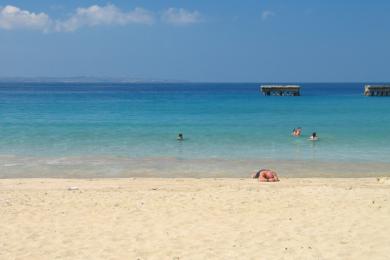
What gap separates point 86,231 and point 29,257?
1.57 meters

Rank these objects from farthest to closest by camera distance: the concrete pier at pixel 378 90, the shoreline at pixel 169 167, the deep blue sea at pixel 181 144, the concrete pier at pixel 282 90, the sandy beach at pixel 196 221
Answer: the concrete pier at pixel 282 90 < the concrete pier at pixel 378 90 < the deep blue sea at pixel 181 144 < the shoreline at pixel 169 167 < the sandy beach at pixel 196 221

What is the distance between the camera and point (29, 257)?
7633mm

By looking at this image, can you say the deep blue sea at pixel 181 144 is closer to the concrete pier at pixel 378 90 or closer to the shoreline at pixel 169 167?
the shoreline at pixel 169 167

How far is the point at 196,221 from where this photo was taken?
9.74 meters

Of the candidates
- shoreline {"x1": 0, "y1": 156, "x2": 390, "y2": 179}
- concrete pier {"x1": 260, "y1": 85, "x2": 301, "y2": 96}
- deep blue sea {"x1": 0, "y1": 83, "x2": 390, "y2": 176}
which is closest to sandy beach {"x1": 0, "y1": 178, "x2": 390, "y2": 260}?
shoreline {"x1": 0, "y1": 156, "x2": 390, "y2": 179}

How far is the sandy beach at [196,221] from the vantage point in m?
7.93

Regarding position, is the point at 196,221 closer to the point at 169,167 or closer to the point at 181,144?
A: the point at 169,167

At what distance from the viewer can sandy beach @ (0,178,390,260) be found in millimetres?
7926

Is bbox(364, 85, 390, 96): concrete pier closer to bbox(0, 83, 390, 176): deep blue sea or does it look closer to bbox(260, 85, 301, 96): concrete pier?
bbox(260, 85, 301, 96): concrete pier

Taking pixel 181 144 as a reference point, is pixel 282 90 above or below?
above

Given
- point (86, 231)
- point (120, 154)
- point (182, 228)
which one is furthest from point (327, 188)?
point (120, 154)

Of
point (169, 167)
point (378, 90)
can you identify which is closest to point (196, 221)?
point (169, 167)

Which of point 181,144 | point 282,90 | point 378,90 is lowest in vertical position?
point 181,144

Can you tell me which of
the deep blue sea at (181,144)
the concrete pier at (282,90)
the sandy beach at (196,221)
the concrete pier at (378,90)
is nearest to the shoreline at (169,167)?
the deep blue sea at (181,144)
